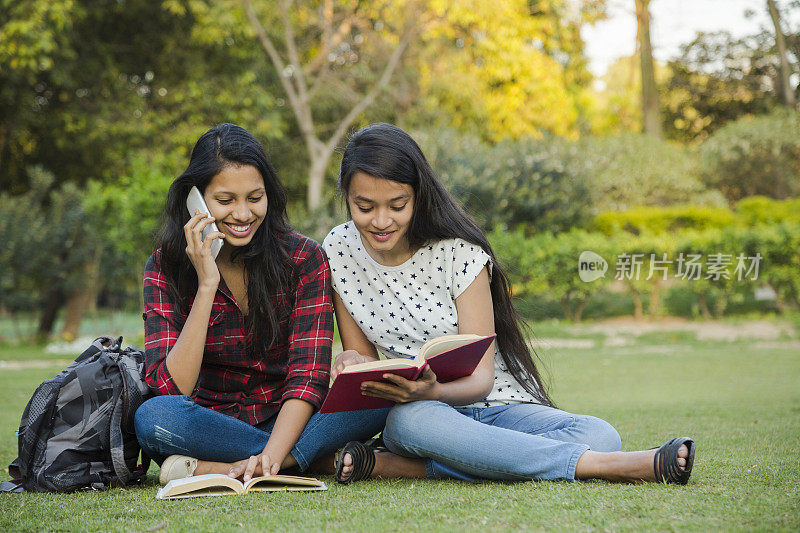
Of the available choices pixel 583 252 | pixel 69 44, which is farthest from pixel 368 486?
pixel 69 44

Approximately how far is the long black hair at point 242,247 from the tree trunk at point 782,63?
18.3m

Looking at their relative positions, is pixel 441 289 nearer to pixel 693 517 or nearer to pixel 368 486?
pixel 368 486

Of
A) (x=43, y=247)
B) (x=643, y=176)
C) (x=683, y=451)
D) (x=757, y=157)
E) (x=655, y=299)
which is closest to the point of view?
(x=683, y=451)

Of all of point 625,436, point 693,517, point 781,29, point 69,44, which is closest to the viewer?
point 693,517

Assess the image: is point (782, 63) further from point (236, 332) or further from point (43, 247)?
point (236, 332)

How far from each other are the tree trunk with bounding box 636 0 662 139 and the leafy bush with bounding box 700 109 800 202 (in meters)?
1.36

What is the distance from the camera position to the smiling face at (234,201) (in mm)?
3244

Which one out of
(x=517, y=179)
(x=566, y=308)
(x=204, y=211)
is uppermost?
(x=517, y=179)

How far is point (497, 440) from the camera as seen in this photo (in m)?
2.92

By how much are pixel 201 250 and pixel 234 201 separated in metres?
0.25

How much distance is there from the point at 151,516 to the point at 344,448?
0.83 meters

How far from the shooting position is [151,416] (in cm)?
303

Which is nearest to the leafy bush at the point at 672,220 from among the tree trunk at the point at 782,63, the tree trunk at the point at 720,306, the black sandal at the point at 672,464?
the tree trunk at the point at 720,306

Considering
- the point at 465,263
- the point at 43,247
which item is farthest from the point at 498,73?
the point at 465,263
